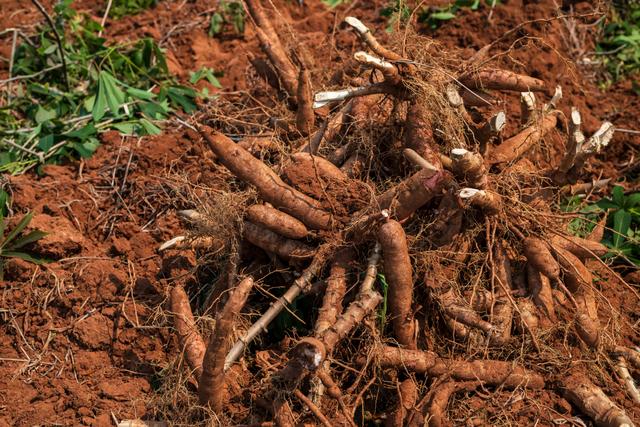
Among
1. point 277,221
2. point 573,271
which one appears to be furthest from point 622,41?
point 277,221

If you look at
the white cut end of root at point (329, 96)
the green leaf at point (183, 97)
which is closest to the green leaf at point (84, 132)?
the green leaf at point (183, 97)

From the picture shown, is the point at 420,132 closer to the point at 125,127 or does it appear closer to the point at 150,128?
the point at 150,128

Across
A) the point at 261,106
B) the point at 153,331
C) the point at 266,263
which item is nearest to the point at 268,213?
the point at 266,263

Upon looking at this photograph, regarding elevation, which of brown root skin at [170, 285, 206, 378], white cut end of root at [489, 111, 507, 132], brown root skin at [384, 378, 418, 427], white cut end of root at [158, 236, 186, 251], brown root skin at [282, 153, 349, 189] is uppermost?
white cut end of root at [489, 111, 507, 132]

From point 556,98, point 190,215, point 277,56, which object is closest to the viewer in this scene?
point 190,215

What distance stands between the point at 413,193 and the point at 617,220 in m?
1.11

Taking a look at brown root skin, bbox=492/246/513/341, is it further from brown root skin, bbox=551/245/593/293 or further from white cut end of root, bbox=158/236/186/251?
white cut end of root, bbox=158/236/186/251

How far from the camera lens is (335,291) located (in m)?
2.38

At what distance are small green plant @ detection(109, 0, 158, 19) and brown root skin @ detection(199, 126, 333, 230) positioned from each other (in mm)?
1983

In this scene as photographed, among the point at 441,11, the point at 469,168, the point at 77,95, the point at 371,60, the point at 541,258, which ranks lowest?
the point at 77,95

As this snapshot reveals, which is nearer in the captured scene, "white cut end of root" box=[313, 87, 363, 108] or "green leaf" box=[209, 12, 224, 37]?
"white cut end of root" box=[313, 87, 363, 108]

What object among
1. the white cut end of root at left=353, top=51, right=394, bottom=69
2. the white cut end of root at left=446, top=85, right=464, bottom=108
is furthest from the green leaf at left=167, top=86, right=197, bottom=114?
the white cut end of root at left=446, top=85, right=464, bottom=108

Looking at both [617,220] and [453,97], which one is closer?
[453,97]

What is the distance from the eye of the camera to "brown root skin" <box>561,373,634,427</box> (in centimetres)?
230
